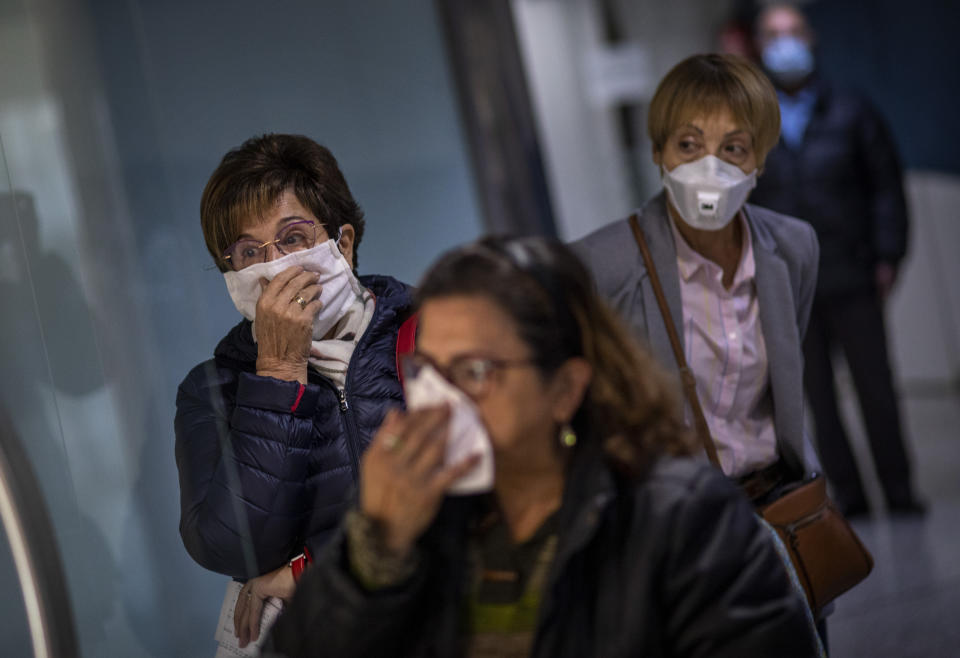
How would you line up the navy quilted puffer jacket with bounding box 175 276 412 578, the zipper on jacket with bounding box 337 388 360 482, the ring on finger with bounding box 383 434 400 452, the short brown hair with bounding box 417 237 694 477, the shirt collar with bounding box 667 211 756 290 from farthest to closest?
the shirt collar with bounding box 667 211 756 290 < the zipper on jacket with bounding box 337 388 360 482 < the navy quilted puffer jacket with bounding box 175 276 412 578 < the short brown hair with bounding box 417 237 694 477 < the ring on finger with bounding box 383 434 400 452

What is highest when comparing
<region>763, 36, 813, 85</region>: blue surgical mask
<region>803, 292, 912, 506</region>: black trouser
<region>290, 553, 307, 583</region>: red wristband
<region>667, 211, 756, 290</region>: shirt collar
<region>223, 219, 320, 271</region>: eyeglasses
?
<region>763, 36, 813, 85</region>: blue surgical mask

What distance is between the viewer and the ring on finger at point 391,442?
1392 millimetres

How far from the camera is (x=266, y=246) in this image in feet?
6.58

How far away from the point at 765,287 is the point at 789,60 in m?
2.71

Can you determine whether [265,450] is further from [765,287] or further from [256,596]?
[765,287]

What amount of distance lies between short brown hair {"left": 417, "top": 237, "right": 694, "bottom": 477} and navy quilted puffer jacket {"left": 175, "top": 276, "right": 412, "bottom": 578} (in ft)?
1.58

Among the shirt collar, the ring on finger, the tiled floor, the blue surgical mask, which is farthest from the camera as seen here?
the blue surgical mask

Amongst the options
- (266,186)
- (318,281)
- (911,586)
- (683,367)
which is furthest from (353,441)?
(911,586)

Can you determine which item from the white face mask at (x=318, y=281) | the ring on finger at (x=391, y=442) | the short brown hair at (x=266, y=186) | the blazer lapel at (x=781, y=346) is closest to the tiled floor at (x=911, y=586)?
the blazer lapel at (x=781, y=346)

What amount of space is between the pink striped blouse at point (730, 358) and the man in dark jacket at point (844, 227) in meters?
2.19

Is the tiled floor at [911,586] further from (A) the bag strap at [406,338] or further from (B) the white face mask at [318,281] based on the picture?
(B) the white face mask at [318,281]

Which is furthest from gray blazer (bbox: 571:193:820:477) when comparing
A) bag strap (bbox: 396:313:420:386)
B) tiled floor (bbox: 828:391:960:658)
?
tiled floor (bbox: 828:391:960:658)

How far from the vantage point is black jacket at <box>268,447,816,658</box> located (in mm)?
1450

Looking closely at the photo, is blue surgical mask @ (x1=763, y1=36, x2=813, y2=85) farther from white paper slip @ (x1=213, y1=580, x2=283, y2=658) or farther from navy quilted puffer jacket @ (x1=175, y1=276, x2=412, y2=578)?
white paper slip @ (x1=213, y1=580, x2=283, y2=658)
